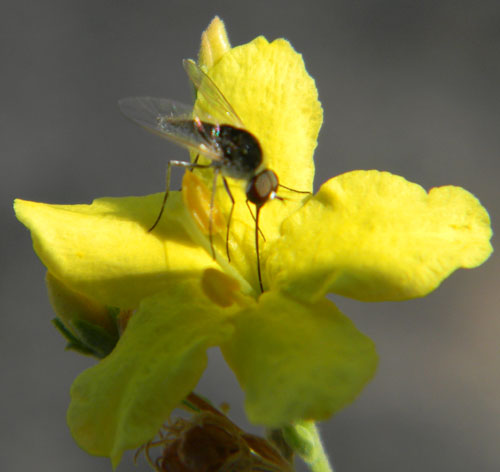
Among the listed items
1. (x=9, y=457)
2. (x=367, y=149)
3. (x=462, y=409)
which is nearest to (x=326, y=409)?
(x=462, y=409)

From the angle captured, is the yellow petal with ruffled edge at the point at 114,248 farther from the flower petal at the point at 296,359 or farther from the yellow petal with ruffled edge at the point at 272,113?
the flower petal at the point at 296,359

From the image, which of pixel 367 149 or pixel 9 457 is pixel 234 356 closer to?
pixel 9 457

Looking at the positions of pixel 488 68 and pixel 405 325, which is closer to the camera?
pixel 405 325

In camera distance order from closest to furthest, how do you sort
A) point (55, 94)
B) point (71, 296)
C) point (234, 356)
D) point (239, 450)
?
→ point (234, 356) → point (239, 450) → point (71, 296) → point (55, 94)

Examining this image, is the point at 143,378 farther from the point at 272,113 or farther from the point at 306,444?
the point at 272,113

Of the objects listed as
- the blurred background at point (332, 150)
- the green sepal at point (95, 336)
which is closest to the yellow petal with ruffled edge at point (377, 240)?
the green sepal at point (95, 336)

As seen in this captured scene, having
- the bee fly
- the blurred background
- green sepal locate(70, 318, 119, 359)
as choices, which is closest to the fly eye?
the bee fly

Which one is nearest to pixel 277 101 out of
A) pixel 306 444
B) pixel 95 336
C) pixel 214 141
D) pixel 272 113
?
pixel 272 113
